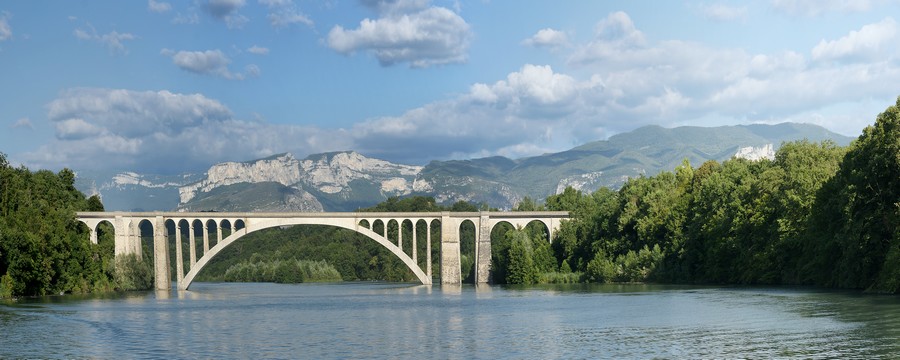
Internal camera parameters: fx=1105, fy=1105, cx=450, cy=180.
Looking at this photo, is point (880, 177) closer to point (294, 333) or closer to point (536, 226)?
point (294, 333)

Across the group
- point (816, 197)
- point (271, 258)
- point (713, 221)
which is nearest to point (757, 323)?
point (816, 197)

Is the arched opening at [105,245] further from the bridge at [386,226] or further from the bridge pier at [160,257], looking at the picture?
the bridge pier at [160,257]

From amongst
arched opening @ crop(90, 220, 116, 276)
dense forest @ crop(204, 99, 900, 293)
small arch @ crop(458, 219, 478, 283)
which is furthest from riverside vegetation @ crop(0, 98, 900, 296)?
small arch @ crop(458, 219, 478, 283)

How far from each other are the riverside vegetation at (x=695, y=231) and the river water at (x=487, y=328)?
3348 mm

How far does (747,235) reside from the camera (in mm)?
77188

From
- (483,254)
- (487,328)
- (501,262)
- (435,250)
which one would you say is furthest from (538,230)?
(487,328)

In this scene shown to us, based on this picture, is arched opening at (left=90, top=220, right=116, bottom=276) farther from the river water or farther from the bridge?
the river water

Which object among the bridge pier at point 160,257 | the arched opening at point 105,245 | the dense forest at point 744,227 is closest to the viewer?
the dense forest at point 744,227

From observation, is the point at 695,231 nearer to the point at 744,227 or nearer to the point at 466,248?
the point at 744,227

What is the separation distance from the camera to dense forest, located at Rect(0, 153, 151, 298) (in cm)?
6775

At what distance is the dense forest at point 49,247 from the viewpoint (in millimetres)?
67750

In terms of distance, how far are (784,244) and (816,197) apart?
6.23 metres

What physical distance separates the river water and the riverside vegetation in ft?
11.0

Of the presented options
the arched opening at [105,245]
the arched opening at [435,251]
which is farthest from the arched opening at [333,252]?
the arched opening at [105,245]
